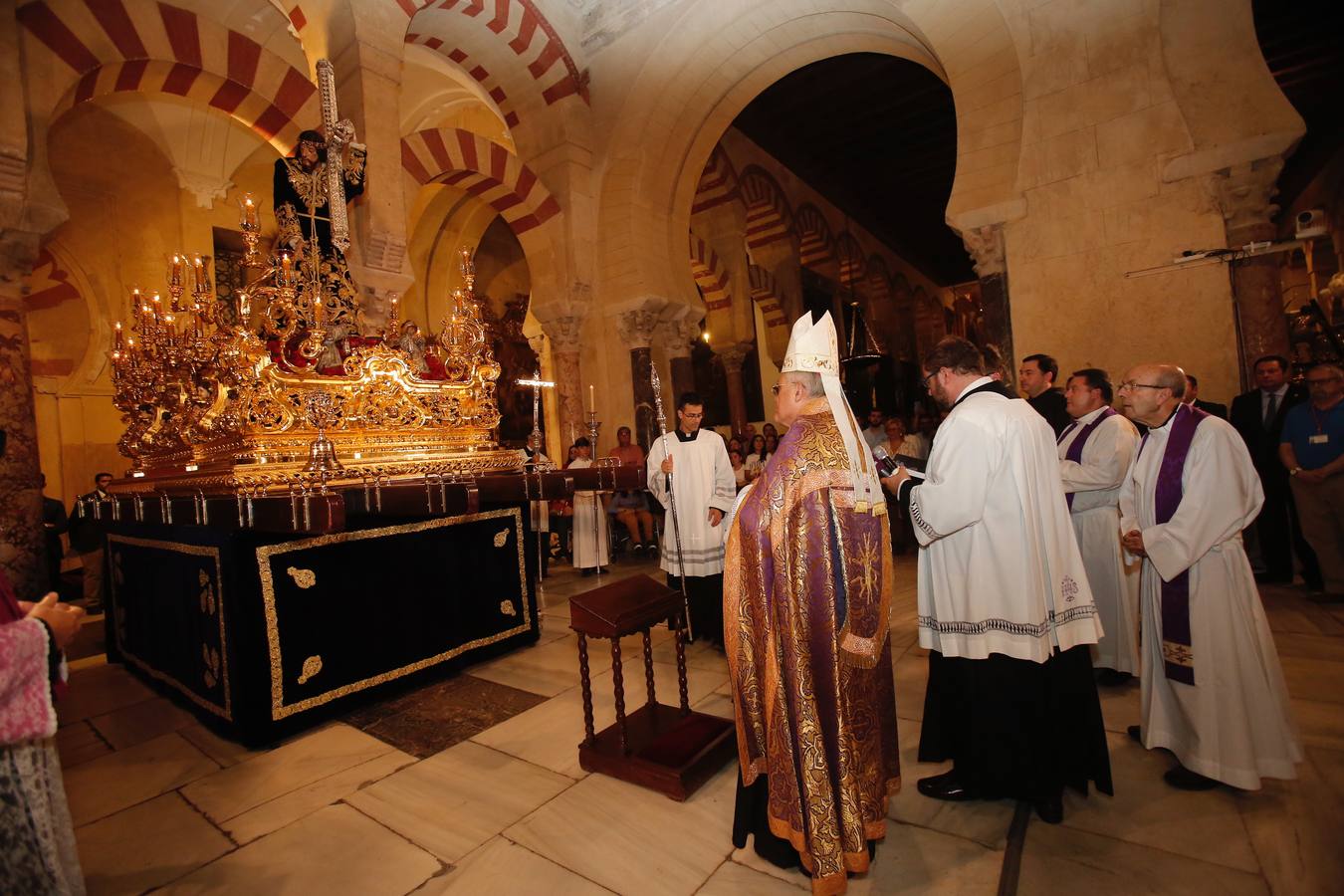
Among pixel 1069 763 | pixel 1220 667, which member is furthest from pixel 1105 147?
pixel 1069 763

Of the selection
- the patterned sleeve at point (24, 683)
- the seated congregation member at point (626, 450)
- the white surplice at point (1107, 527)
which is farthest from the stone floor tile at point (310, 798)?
the seated congregation member at point (626, 450)

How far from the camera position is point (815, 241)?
14.0 m

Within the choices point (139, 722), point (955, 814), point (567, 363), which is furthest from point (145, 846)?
point (567, 363)

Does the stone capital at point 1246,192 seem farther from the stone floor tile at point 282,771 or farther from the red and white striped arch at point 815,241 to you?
the red and white striped arch at point 815,241

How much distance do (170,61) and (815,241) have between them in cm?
1147

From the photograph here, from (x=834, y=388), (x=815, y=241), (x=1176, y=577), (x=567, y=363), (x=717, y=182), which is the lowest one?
(x=1176, y=577)

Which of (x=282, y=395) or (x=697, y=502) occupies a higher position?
(x=282, y=395)

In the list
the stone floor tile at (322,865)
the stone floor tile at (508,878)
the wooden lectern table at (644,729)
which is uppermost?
the wooden lectern table at (644,729)

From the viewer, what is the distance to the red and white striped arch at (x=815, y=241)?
44.1 feet

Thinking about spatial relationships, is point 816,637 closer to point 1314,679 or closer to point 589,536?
point 1314,679

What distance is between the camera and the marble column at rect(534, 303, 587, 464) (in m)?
8.10

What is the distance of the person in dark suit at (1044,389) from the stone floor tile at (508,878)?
3.53 m

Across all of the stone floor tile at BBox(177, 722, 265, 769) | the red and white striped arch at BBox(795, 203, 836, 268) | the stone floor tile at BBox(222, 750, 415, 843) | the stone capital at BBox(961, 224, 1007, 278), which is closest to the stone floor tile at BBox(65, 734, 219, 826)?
the stone floor tile at BBox(177, 722, 265, 769)

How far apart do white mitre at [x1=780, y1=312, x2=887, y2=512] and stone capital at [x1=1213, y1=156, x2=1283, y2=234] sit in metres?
4.69
